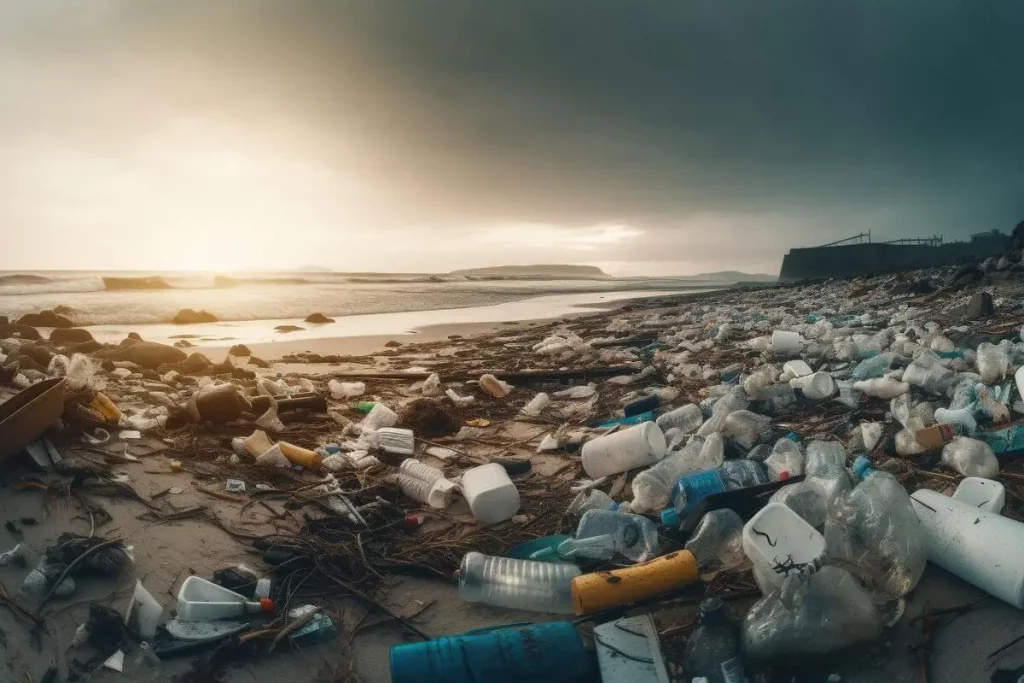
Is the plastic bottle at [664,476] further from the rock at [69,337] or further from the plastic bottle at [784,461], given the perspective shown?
the rock at [69,337]

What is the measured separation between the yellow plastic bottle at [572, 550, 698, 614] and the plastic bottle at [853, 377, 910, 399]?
277 centimetres

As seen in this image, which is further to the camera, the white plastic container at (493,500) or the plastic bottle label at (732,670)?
the white plastic container at (493,500)

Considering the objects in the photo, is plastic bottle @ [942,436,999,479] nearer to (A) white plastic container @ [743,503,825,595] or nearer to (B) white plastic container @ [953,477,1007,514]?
(B) white plastic container @ [953,477,1007,514]

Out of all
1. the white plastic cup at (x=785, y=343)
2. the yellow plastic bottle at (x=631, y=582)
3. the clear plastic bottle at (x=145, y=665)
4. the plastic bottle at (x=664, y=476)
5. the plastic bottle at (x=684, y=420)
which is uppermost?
the white plastic cup at (x=785, y=343)

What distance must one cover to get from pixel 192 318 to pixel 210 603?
1348 centimetres

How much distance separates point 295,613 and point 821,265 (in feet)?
148

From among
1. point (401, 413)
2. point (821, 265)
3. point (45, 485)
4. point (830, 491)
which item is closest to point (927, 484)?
point (830, 491)

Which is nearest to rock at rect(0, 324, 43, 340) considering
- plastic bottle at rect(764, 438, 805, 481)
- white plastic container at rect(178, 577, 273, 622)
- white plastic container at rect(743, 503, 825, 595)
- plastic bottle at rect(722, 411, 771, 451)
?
white plastic container at rect(178, 577, 273, 622)

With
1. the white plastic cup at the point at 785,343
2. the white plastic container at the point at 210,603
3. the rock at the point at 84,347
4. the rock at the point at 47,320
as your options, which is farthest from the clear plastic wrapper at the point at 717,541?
the rock at the point at 47,320

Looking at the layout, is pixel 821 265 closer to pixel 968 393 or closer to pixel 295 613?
pixel 968 393

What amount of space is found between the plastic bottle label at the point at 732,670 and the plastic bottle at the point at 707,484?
851 mm

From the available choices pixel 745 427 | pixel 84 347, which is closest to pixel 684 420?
pixel 745 427

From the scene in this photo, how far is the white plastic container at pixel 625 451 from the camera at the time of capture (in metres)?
3.46

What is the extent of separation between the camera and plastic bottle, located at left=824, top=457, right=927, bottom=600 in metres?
2.06
